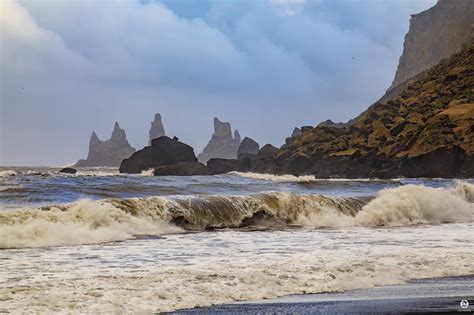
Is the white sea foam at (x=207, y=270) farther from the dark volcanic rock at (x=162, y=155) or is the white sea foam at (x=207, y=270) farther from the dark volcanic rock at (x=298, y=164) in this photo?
the dark volcanic rock at (x=162, y=155)

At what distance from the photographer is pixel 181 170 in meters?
87.4

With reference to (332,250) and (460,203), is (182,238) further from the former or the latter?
(460,203)

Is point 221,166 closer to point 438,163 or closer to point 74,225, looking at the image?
point 438,163

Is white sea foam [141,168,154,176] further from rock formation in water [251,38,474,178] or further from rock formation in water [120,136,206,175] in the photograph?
rock formation in water [251,38,474,178]

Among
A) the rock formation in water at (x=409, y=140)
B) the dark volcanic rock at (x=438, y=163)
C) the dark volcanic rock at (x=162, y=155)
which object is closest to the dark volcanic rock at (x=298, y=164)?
the rock formation in water at (x=409, y=140)

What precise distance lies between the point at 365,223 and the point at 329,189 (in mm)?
15678

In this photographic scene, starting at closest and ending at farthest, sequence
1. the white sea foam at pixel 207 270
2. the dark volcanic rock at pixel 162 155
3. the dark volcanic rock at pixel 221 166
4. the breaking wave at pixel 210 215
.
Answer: the white sea foam at pixel 207 270 < the breaking wave at pixel 210 215 < the dark volcanic rock at pixel 221 166 < the dark volcanic rock at pixel 162 155

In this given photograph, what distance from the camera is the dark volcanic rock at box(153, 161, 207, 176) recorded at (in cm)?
8606

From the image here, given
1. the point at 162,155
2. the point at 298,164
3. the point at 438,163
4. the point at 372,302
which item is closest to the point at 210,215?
the point at 372,302

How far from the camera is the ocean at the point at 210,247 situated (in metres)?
9.09

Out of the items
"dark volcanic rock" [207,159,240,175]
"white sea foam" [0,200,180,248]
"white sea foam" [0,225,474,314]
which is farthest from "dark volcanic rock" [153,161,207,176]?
"white sea foam" [0,225,474,314]

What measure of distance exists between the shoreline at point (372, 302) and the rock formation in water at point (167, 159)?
255ft

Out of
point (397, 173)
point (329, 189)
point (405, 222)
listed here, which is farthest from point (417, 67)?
point (405, 222)

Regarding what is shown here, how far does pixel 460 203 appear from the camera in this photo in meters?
28.1
